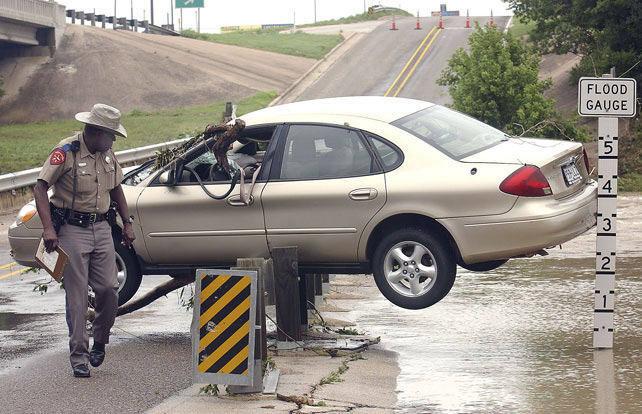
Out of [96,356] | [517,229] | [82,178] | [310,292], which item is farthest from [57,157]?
[517,229]

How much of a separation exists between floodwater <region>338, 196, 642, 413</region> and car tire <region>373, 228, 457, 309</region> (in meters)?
0.46

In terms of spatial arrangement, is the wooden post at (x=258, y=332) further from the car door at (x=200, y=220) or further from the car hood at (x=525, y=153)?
the car hood at (x=525, y=153)

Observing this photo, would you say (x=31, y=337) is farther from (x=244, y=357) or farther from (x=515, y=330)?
(x=515, y=330)

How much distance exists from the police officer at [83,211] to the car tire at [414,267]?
2.13m

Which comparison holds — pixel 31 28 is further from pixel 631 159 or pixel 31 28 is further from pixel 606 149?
pixel 606 149

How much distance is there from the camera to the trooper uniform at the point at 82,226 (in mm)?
7992

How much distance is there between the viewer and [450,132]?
9.36 meters

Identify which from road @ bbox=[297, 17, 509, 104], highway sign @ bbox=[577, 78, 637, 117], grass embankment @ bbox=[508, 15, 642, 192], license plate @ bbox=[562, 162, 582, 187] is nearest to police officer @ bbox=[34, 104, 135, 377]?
license plate @ bbox=[562, 162, 582, 187]

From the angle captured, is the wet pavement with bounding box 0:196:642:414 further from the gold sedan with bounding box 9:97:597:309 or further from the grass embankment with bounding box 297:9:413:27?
the grass embankment with bounding box 297:9:413:27

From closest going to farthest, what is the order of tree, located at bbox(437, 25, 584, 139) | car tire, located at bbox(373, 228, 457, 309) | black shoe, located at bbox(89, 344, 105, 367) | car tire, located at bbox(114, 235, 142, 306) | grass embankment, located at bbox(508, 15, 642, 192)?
black shoe, located at bbox(89, 344, 105, 367)
car tire, located at bbox(373, 228, 457, 309)
car tire, located at bbox(114, 235, 142, 306)
grass embankment, located at bbox(508, 15, 642, 192)
tree, located at bbox(437, 25, 584, 139)

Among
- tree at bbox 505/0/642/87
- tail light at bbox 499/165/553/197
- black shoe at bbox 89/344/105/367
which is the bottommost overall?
black shoe at bbox 89/344/105/367

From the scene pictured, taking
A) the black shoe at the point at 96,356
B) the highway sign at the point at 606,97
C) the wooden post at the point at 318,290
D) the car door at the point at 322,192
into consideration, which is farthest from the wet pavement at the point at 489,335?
the highway sign at the point at 606,97

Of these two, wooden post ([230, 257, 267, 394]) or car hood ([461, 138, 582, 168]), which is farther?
car hood ([461, 138, 582, 168])

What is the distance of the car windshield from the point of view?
9.02 metres
